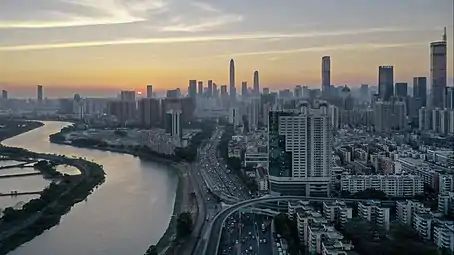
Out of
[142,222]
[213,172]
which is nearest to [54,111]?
[213,172]

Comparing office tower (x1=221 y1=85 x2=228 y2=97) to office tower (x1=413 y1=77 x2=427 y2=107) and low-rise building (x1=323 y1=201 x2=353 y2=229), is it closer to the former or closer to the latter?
office tower (x1=413 y1=77 x2=427 y2=107)

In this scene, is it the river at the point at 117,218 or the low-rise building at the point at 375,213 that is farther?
the low-rise building at the point at 375,213

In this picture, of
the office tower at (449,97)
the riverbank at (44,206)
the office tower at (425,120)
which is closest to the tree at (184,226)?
the riverbank at (44,206)

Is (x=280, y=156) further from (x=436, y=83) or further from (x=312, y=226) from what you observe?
(x=436, y=83)

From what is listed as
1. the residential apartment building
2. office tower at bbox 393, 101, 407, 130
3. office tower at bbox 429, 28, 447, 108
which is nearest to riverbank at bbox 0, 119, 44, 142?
the residential apartment building

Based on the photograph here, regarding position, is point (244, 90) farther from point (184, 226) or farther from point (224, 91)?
point (184, 226)

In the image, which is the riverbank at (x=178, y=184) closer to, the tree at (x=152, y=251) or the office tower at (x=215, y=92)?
the tree at (x=152, y=251)
